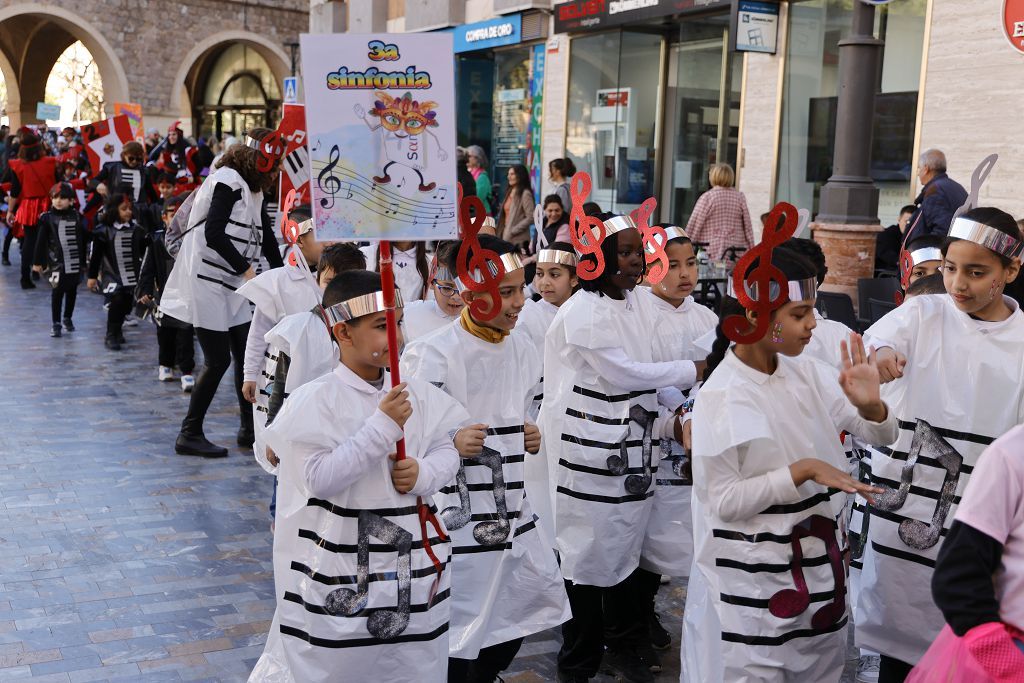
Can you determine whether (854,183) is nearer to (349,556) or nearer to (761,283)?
(761,283)

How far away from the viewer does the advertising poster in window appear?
3307mm

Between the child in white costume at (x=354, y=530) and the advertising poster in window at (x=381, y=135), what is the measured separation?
22cm

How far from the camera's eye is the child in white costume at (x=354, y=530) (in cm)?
326

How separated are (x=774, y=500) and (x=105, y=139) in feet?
46.1

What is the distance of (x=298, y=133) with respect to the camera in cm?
752

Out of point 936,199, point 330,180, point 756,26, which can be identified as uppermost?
point 756,26

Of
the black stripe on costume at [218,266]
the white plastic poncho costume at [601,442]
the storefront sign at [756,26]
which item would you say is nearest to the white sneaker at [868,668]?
the white plastic poncho costume at [601,442]

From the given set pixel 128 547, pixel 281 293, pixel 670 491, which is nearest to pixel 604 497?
pixel 670 491

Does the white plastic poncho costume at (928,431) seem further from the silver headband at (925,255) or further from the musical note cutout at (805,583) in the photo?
the silver headband at (925,255)

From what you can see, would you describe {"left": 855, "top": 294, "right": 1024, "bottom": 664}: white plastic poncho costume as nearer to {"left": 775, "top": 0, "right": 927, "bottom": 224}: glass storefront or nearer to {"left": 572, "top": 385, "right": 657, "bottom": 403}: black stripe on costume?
{"left": 572, "top": 385, "right": 657, "bottom": 403}: black stripe on costume

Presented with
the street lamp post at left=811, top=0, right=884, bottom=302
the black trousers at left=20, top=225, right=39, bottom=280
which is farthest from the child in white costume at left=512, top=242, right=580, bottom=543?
the black trousers at left=20, top=225, right=39, bottom=280

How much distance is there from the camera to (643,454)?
190 inches

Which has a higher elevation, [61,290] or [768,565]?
[768,565]

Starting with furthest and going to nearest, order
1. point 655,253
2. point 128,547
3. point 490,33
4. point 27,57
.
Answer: point 27,57 → point 490,33 → point 128,547 → point 655,253
